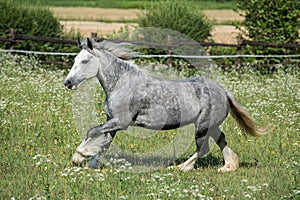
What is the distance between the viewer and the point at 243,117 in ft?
24.4

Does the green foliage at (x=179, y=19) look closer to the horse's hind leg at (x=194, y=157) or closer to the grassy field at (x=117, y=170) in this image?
the grassy field at (x=117, y=170)

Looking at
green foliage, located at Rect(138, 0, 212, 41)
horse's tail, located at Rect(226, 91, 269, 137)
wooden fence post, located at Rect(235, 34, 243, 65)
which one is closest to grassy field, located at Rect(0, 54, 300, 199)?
horse's tail, located at Rect(226, 91, 269, 137)

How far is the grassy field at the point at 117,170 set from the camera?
19.6ft

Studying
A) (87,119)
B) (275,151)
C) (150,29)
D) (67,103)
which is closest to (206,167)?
(275,151)

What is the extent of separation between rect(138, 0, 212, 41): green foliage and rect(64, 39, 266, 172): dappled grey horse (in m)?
11.6

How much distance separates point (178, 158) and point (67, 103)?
325cm

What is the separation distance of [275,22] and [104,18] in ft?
63.6

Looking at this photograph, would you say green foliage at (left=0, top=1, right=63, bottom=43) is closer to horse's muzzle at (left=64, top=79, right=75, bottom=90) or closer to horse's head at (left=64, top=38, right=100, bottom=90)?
horse's head at (left=64, top=38, right=100, bottom=90)

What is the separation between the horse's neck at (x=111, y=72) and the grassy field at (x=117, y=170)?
1.00 metres

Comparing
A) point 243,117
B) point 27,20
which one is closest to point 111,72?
→ point 243,117

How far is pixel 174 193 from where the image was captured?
5652 mm

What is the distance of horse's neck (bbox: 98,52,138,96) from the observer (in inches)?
266

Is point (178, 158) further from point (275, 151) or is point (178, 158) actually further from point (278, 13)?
point (278, 13)

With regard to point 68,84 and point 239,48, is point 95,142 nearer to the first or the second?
point 68,84
